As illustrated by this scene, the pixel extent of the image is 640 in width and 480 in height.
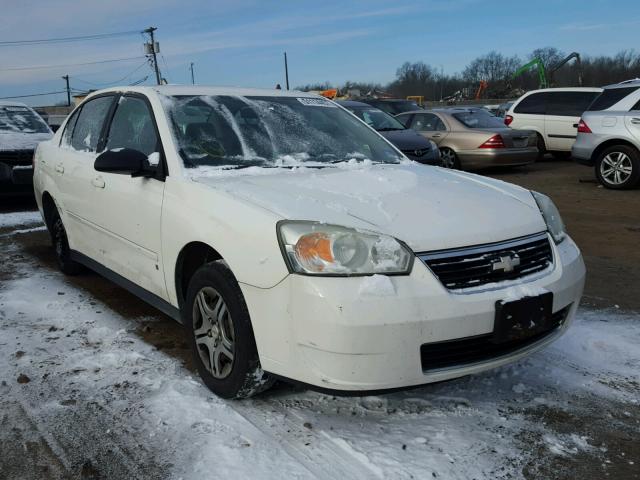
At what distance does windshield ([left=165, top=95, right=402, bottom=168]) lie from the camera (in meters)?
3.51

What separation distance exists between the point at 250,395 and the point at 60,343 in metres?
1.57

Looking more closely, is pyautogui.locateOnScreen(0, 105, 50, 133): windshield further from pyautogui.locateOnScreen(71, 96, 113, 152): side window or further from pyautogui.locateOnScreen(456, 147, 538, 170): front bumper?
pyautogui.locateOnScreen(456, 147, 538, 170): front bumper

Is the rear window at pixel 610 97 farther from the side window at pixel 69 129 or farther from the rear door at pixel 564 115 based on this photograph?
the side window at pixel 69 129

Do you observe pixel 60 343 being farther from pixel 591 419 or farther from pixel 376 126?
pixel 376 126

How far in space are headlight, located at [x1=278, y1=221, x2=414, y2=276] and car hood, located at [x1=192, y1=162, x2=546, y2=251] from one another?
2.5 inches

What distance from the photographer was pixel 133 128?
3.95 metres

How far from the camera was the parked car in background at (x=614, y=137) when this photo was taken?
31.1 ft

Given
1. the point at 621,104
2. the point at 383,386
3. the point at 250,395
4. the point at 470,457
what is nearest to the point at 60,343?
the point at 250,395

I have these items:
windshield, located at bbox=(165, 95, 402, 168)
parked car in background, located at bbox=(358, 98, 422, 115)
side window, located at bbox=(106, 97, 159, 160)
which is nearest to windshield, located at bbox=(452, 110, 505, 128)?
parked car in background, located at bbox=(358, 98, 422, 115)

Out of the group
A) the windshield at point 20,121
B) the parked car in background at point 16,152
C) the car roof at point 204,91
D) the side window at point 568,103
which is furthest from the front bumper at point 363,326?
the side window at point 568,103

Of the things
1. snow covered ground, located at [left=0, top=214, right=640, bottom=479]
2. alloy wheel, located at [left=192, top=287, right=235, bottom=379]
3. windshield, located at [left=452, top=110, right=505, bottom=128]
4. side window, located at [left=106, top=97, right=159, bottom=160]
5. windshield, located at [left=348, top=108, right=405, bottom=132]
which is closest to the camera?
snow covered ground, located at [left=0, top=214, right=640, bottom=479]

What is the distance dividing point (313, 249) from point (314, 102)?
2.17 meters

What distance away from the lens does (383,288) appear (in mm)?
2395

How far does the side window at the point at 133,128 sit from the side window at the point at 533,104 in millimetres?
11581
